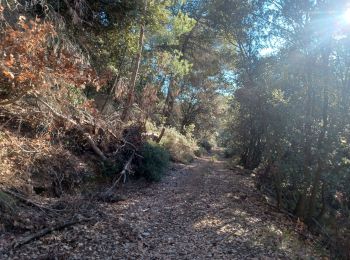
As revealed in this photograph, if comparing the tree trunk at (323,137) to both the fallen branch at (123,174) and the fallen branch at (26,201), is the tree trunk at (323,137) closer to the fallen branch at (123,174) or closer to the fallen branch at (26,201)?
the fallen branch at (123,174)

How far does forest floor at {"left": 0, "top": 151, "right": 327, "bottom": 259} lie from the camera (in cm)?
505

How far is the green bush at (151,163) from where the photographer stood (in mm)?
9992

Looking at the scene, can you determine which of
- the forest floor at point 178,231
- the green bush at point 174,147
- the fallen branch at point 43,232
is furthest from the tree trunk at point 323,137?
the green bush at point 174,147

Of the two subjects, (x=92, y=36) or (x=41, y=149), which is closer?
(x=41, y=149)

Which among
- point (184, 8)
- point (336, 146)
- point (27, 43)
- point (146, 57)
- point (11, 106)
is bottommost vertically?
point (11, 106)

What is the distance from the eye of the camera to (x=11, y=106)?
7.44 metres

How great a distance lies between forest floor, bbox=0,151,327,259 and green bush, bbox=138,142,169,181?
0.34 metres

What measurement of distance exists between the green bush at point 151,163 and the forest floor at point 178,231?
0.34 m

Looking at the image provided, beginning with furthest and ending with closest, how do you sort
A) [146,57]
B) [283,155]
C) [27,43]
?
[146,57], [283,155], [27,43]

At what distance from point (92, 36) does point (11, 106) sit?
446 cm

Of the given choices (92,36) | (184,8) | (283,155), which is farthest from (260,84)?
(184,8)

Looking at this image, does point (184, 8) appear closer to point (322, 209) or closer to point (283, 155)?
point (283, 155)

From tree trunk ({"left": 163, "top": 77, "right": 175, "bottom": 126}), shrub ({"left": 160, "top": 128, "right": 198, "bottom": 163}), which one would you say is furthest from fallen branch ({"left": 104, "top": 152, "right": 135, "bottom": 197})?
tree trunk ({"left": 163, "top": 77, "right": 175, "bottom": 126})

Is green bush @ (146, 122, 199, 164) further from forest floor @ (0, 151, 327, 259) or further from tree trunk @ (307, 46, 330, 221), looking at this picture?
tree trunk @ (307, 46, 330, 221)
